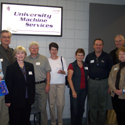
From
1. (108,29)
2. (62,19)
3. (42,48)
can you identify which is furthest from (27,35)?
(108,29)

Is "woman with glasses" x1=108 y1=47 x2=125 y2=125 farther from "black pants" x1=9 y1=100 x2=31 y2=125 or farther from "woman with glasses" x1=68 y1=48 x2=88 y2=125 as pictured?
"black pants" x1=9 y1=100 x2=31 y2=125

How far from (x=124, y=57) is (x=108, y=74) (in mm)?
605

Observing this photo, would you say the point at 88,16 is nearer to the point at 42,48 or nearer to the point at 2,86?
the point at 42,48

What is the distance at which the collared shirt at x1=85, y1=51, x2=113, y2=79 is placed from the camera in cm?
324

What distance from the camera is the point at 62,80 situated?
343 centimetres

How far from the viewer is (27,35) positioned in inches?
151

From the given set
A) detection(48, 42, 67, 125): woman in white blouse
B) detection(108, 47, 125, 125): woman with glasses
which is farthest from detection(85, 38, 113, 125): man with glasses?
detection(48, 42, 67, 125): woman in white blouse

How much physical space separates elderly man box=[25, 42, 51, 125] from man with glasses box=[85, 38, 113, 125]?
931 millimetres

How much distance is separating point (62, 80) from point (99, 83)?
80 centimetres

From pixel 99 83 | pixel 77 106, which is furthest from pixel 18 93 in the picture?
pixel 99 83

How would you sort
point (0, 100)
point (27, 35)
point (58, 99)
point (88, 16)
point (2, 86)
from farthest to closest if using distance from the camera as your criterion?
point (88, 16) < point (27, 35) < point (58, 99) < point (0, 100) < point (2, 86)

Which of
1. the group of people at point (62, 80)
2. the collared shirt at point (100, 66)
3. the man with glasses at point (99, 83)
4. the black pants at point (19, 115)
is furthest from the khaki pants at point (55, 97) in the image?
the black pants at point (19, 115)

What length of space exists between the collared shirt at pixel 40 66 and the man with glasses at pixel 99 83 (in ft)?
3.13

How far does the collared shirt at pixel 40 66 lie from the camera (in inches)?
A: 124
